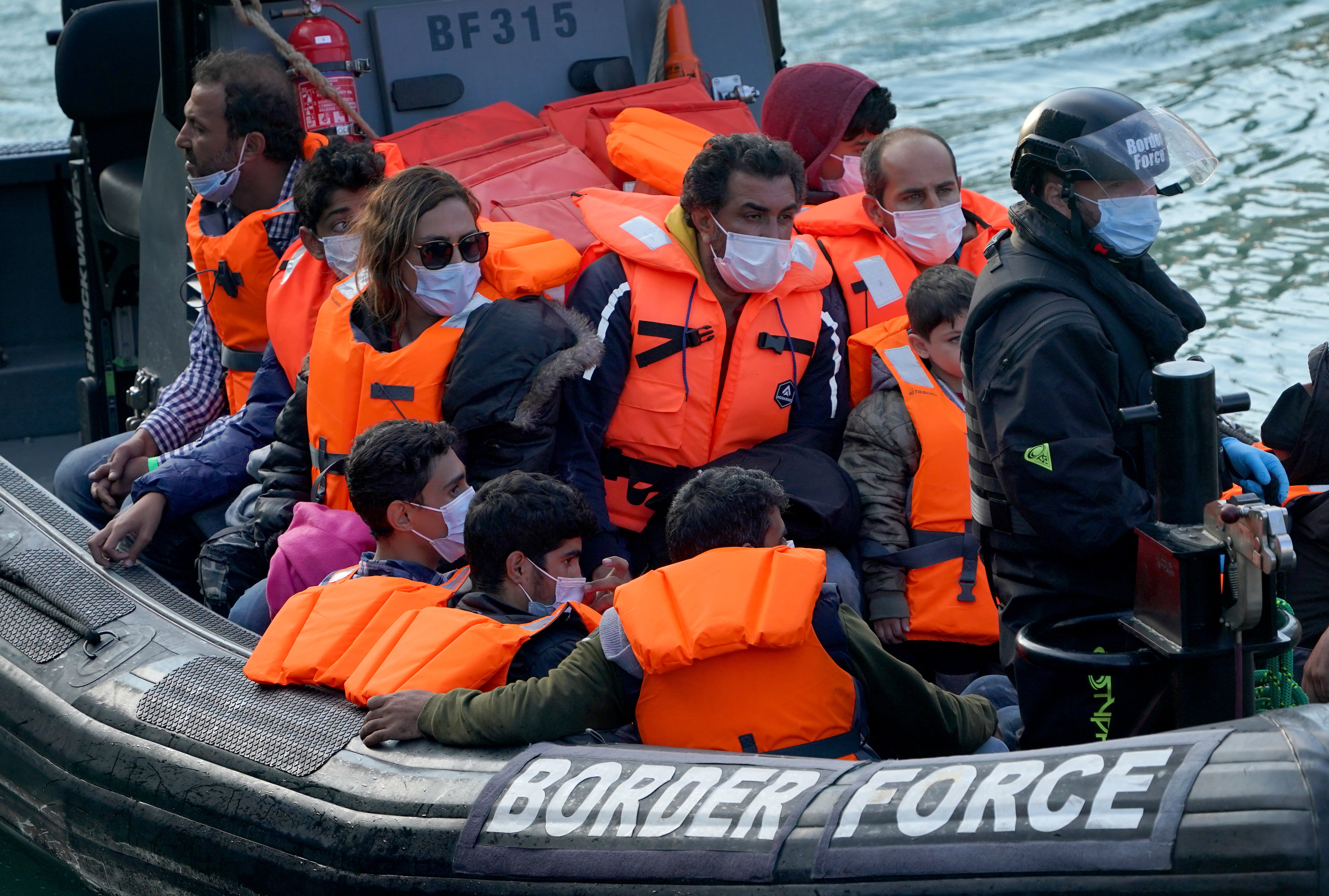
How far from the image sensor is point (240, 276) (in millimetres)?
3502

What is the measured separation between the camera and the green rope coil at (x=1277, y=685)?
2080mm

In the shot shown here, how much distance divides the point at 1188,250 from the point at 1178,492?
20.9 feet

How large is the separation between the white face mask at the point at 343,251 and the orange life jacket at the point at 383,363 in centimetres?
16

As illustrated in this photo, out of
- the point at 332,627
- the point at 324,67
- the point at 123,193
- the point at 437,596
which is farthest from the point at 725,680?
the point at 123,193

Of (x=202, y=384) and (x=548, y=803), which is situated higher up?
(x=202, y=384)

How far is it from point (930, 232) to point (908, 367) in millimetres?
463

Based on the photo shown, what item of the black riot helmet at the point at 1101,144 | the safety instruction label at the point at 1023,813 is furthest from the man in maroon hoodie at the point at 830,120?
the safety instruction label at the point at 1023,813

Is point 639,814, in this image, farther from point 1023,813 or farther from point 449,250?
point 449,250

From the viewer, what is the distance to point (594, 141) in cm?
404

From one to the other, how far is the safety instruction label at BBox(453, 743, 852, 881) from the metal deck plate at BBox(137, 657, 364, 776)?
1.21 ft

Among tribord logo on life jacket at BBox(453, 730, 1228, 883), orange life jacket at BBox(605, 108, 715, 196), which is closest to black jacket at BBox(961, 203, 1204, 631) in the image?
tribord logo on life jacket at BBox(453, 730, 1228, 883)

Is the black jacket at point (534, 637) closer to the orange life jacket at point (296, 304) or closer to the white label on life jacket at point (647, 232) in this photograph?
the white label on life jacket at point (647, 232)

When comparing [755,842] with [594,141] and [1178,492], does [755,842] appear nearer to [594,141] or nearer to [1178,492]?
[1178,492]

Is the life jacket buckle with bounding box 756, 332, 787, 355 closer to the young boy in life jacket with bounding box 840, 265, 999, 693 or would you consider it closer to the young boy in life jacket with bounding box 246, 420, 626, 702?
the young boy in life jacket with bounding box 840, 265, 999, 693
